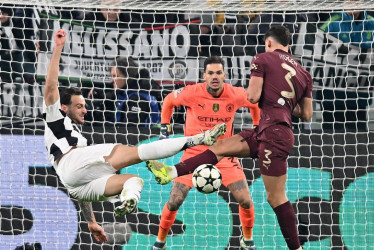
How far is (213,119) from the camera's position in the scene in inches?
386

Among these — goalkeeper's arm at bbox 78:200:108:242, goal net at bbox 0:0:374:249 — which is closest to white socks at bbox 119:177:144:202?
goalkeeper's arm at bbox 78:200:108:242

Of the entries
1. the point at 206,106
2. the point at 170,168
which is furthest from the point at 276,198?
the point at 206,106

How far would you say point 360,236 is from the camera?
1028 centimetres

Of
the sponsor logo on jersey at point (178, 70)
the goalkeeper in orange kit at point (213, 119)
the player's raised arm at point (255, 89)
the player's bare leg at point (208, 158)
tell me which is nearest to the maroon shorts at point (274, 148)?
the player's bare leg at point (208, 158)

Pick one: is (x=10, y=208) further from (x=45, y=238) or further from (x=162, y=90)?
(x=162, y=90)

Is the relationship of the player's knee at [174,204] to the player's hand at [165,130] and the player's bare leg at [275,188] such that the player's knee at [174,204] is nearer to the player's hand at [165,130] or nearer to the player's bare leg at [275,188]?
the player's hand at [165,130]

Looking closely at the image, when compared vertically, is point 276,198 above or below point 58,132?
below

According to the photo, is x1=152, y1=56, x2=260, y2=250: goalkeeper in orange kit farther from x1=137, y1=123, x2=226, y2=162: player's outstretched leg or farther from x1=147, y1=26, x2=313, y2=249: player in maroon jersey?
x1=137, y1=123, x2=226, y2=162: player's outstretched leg

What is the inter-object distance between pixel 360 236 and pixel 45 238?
3.50 meters

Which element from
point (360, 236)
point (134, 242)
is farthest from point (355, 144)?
point (134, 242)

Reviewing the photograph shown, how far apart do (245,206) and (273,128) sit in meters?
1.49

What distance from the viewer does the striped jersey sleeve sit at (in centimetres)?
847

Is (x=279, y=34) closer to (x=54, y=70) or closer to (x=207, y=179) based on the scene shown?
(x=207, y=179)

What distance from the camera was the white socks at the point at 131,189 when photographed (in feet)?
25.6
